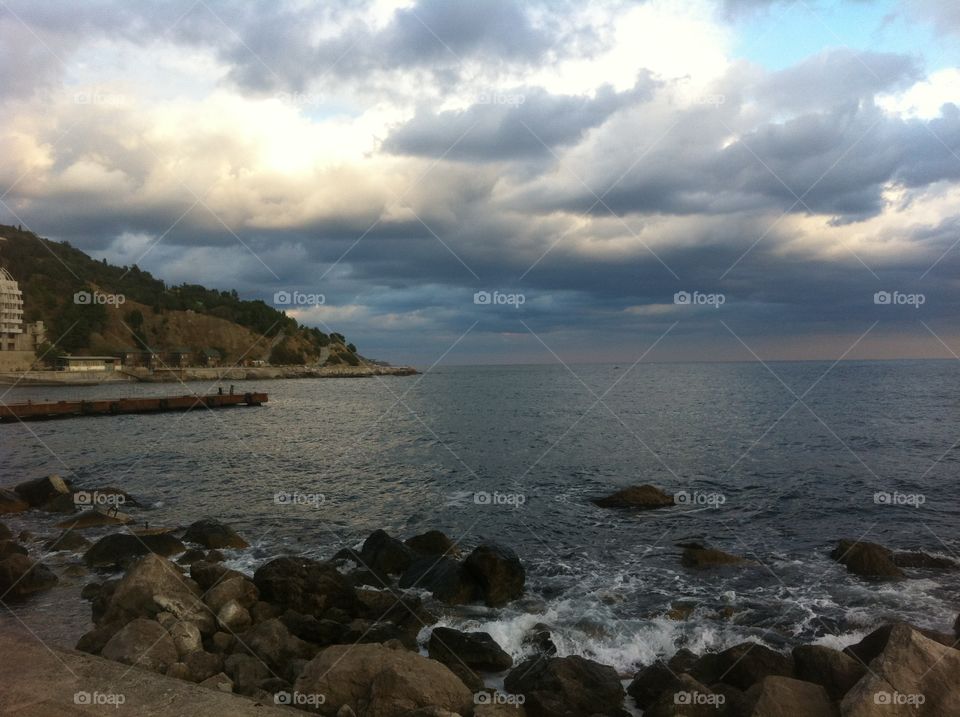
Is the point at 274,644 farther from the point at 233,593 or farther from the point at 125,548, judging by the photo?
the point at 125,548

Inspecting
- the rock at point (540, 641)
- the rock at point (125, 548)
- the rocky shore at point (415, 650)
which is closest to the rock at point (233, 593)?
the rocky shore at point (415, 650)

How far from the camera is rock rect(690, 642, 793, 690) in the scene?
10.3 metres

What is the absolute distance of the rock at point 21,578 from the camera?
14.3 meters

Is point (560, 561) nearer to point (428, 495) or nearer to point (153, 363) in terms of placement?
point (428, 495)

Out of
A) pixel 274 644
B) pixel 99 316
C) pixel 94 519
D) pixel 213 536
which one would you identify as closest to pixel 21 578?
pixel 213 536

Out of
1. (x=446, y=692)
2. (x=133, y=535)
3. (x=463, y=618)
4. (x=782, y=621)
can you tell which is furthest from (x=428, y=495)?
(x=446, y=692)

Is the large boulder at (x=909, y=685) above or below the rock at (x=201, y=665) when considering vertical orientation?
above

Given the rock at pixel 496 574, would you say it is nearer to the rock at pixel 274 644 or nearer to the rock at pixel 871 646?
the rock at pixel 274 644

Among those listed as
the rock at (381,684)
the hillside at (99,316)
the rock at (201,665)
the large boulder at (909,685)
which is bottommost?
the rock at (201,665)

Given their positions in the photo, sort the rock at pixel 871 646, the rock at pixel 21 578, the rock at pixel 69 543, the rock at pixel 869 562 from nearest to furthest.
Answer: the rock at pixel 871 646, the rock at pixel 21 578, the rock at pixel 869 562, the rock at pixel 69 543

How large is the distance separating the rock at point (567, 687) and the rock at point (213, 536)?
1235cm

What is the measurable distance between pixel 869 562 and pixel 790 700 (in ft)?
36.2

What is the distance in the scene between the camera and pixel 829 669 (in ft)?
31.3

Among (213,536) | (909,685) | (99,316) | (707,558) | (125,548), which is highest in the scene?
(99,316)
